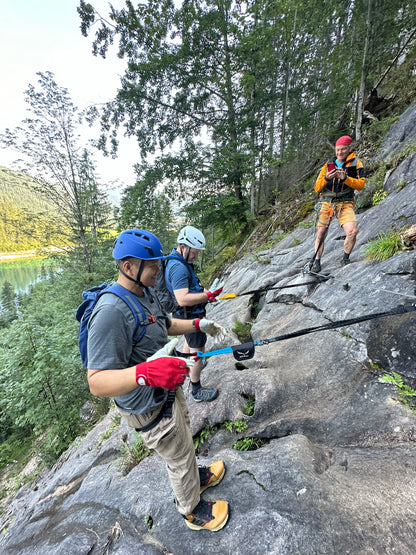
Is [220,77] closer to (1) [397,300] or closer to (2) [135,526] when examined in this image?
(1) [397,300]

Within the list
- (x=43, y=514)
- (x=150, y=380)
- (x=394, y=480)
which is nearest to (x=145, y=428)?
(x=150, y=380)

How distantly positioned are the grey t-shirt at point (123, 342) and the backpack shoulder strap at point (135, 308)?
3 centimetres

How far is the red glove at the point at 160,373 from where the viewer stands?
1636 mm

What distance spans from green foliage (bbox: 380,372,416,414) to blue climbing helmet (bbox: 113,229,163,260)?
311 centimetres

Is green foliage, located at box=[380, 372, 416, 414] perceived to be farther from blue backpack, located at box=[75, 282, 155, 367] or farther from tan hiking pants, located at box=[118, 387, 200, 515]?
blue backpack, located at box=[75, 282, 155, 367]

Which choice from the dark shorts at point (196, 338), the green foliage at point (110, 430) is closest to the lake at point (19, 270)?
the green foliage at point (110, 430)

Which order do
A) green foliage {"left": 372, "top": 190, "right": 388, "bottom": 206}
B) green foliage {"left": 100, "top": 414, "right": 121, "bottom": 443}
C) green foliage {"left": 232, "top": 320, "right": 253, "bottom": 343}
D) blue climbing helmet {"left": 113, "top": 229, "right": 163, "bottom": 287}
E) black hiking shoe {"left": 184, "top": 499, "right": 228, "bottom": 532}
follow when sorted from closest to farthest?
blue climbing helmet {"left": 113, "top": 229, "right": 163, "bottom": 287}
black hiking shoe {"left": 184, "top": 499, "right": 228, "bottom": 532}
green foliage {"left": 100, "top": 414, "right": 121, "bottom": 443}
green foliage {"left": 232, "top": 320, "right": 253, "bottom": 343}
green foliage {"left": 372, "top": 190, "right": 388, "bottom": 206}

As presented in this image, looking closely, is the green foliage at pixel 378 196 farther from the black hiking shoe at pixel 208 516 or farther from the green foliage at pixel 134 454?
the green foliage at pixel 134 454

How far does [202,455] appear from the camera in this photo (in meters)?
3.30

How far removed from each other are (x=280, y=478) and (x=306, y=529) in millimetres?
459

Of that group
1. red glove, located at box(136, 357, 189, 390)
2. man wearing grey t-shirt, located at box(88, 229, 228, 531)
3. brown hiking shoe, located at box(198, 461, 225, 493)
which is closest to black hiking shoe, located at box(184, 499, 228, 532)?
man wearing grey t-shirt, located at box(88, 229, 228, 531)

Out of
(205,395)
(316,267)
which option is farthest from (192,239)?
(316,267)

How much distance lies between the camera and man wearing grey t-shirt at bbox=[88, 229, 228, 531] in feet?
5.47

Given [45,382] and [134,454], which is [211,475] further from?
[45,382]
